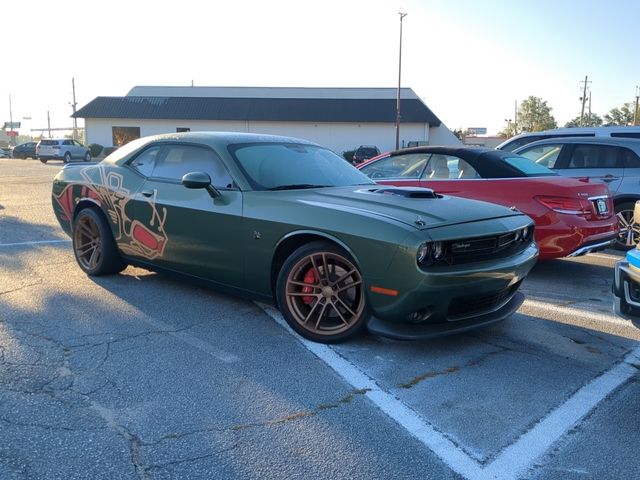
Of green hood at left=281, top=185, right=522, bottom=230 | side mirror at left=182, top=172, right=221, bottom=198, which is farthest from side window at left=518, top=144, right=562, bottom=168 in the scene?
side mirror at left=182, top=172, right=221, bottom=198

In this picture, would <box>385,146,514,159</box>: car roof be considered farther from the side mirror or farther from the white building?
the white building

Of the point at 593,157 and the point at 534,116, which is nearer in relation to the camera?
the point at 593,157

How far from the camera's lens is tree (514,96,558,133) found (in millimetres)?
90188

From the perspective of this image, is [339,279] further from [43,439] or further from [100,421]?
[43,439]

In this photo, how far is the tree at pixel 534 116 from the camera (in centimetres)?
9019

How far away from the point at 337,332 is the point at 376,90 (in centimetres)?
4723

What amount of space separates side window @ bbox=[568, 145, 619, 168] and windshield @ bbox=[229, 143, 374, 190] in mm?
4631

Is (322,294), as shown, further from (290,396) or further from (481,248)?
(481,248)

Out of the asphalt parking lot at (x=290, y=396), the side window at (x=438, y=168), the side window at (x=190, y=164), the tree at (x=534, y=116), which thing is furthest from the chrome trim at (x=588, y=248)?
the tree at (x=534, y=116)

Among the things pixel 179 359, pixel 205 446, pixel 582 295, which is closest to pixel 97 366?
pixel 179 359

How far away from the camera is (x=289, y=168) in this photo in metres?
5.22

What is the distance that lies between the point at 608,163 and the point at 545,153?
0.90m

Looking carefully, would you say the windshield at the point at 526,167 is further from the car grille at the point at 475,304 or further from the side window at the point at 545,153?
the car grille at the point at 475,304

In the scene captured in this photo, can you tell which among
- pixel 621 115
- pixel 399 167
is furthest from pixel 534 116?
pixel 399 167
